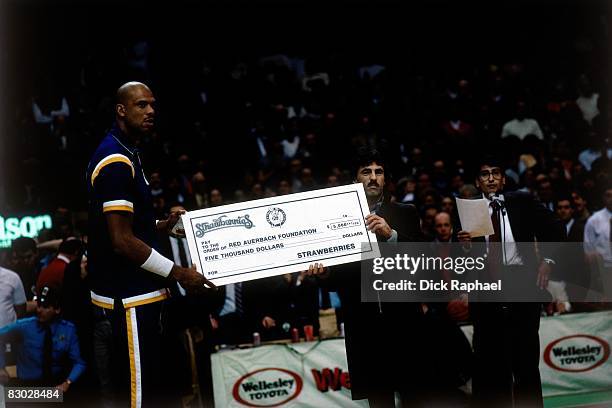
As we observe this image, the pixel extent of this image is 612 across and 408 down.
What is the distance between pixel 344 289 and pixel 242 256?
2.48 feet

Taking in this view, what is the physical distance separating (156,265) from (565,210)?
652 cm

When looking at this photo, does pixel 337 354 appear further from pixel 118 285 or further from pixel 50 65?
pixel 50 65

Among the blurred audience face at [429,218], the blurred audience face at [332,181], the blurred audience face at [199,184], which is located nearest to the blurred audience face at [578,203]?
the blurred audience face at [429,218]

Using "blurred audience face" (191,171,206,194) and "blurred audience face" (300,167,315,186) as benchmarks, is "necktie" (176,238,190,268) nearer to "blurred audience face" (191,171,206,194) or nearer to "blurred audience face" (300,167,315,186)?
"blurred audience face" (191,171,206,194)

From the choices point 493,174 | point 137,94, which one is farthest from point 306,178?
point 137,94

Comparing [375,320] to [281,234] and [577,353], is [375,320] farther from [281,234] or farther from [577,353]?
[577,353]

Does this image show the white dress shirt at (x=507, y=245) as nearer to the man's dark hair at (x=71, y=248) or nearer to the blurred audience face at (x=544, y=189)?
the man's dark hair at (x=71, y=248)

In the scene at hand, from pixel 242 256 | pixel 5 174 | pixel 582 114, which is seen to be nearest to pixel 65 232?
pixel 5 174

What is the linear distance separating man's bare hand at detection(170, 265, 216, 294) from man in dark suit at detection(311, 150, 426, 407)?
0.88m

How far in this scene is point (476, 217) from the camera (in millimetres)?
5289

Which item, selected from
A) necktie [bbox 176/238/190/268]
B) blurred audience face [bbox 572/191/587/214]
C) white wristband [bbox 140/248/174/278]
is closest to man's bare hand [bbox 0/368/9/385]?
necktie [bbox 176/238/190/268]

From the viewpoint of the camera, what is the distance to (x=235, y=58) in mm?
12992

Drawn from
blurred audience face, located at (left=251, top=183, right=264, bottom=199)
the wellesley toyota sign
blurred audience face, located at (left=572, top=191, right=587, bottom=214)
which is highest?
blurred audience face, located at (left=251, top=183, right=264, bottom=199)

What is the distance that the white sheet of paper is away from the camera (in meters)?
5.24
